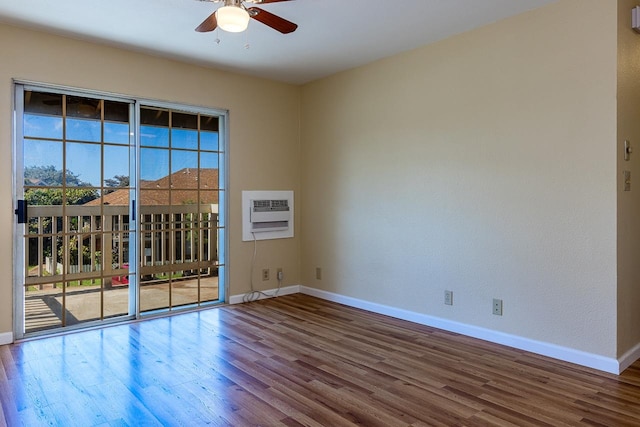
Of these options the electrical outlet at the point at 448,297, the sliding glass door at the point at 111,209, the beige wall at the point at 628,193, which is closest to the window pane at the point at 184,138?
the sliding glass door at the point at 111,209

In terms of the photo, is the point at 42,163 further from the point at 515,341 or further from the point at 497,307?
the point at 515,341

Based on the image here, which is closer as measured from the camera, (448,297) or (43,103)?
(43,103)

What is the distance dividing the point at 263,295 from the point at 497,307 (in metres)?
2.72

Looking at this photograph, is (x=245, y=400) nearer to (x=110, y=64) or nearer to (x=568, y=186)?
(x=568, y=186)

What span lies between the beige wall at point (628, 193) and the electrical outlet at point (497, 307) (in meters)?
0.81

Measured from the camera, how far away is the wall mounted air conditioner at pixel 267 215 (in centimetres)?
497

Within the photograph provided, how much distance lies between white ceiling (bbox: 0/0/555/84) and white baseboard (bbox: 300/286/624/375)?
257 centimetres

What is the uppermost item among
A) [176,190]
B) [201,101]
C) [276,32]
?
[276,32]

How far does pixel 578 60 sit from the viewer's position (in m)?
3.01

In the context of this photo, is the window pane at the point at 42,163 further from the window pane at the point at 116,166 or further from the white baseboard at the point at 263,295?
the white baseboard at the point at 263,295

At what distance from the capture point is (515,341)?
3.36 meters

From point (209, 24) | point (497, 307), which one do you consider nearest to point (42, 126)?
point (209, 24)

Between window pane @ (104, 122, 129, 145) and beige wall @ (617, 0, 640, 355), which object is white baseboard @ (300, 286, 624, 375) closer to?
beige wall @ (617, 0, 640, 355)

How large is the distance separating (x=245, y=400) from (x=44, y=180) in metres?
2.71
